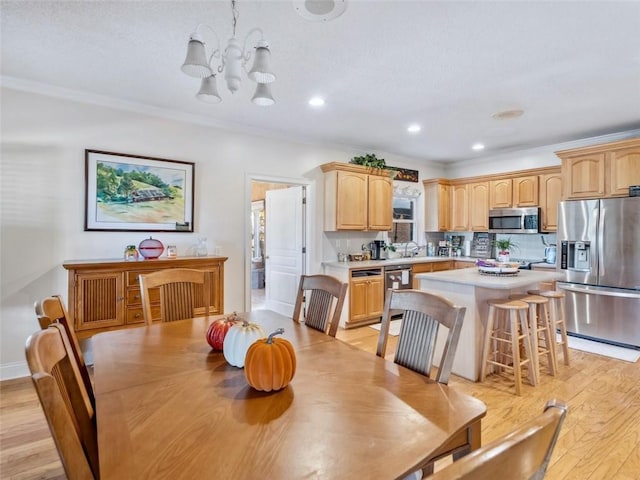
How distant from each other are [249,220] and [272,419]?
3613 mm

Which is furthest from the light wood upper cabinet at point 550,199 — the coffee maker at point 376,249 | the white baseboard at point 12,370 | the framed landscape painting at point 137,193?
the white baseboard at point 12,370

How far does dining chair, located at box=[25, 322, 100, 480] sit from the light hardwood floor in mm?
1264

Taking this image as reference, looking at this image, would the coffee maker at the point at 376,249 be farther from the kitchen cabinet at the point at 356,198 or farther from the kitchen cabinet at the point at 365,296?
the kitchen cabinet at the point at 365,296

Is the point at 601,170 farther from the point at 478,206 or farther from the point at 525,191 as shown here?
the point at 478,206

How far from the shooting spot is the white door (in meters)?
5.19

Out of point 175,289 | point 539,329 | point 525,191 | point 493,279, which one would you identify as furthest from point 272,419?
point 525,191

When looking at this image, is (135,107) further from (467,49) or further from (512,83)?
(512,83)

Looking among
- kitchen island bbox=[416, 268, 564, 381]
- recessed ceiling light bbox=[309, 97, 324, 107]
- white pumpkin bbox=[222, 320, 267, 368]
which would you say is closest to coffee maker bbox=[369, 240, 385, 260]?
kitchen island bbox=[416, 268, 564, 381]

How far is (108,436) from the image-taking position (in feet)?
3.13

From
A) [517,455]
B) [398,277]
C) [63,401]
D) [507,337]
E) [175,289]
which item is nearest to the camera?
[517,455]

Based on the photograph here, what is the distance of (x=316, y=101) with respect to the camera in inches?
142

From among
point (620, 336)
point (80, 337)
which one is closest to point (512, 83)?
point (620, 336)

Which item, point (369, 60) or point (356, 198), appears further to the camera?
point (356, 198)

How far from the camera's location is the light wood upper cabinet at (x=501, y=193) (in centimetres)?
561
